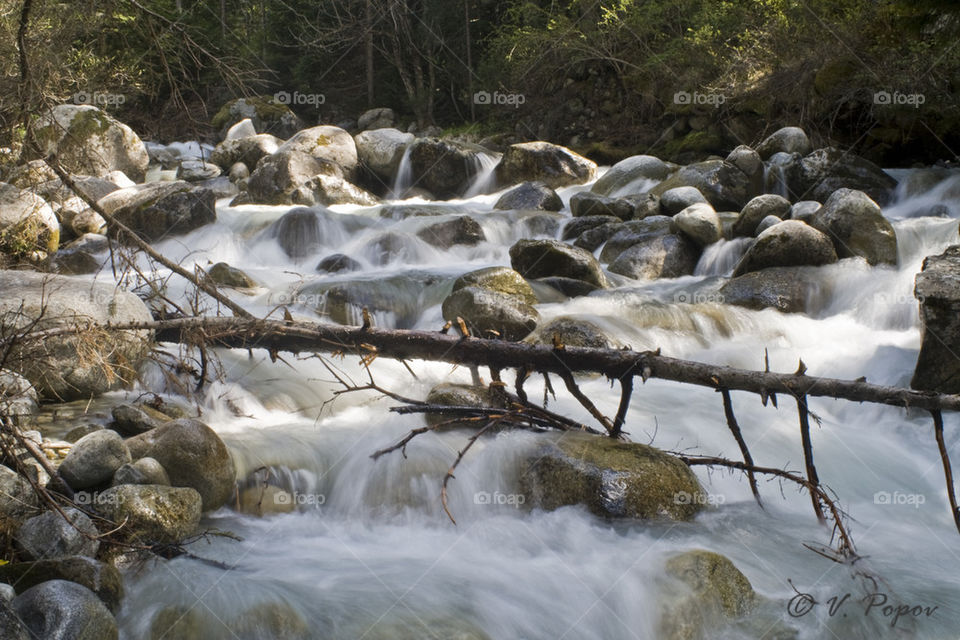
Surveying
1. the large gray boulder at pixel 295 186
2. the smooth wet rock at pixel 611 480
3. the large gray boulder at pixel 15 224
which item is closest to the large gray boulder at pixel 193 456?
the smooth wet rock at pixel 611 480

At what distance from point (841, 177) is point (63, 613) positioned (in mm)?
10646

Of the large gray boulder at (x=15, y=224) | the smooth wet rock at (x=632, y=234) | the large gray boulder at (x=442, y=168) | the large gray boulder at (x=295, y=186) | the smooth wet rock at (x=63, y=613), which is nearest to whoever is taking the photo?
the smooth wet rock at (x=63, y=613)

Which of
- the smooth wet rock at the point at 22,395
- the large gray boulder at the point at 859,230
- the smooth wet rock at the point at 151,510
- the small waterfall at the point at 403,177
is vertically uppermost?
the small waterfall at the point at 403,177

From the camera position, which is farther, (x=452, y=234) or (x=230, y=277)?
(x=452, y=234)

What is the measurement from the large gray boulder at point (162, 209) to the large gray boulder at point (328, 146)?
298cm

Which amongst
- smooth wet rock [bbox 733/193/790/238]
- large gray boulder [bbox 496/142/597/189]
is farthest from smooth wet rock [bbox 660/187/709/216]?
large gray boulder [bbox 496/142/597/189]

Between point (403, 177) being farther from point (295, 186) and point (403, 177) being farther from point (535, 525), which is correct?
point (535, 525)

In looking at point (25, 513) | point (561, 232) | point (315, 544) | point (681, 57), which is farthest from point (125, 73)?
point (681, 57)

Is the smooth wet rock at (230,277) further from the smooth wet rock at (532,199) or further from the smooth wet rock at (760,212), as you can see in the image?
the smooth wet rock at (760,212)

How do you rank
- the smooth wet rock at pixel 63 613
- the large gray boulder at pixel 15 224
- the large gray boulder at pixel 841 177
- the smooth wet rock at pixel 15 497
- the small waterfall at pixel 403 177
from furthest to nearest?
the small waterfall at pixel 403 177 → the large gray boulder at pixel 841 177 → the large gray boulder at pixel 15 224 → the smooth wet rock at pixel 15 497 → the smooth wet rock at pixel 63 613

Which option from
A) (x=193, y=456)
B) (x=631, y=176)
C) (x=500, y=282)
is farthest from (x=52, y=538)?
(x=631, y=176)

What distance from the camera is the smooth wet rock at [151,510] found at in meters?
3.51

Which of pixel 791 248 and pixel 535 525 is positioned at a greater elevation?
pixel 791 248

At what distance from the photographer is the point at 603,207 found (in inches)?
443
